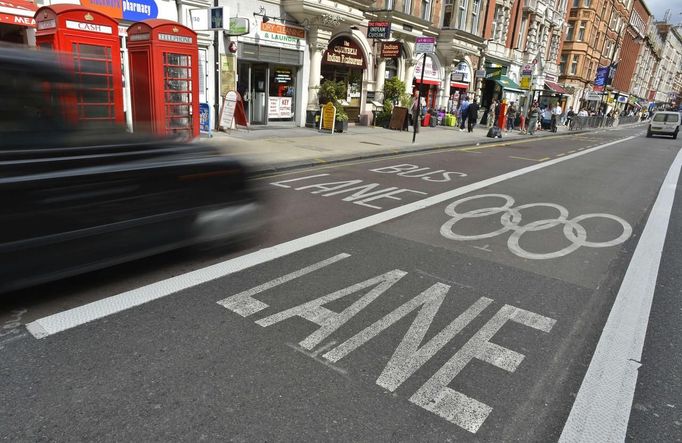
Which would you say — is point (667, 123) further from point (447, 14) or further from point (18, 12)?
A: point (18, 12)

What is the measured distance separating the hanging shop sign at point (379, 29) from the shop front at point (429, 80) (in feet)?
19.5

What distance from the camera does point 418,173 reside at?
11.1m

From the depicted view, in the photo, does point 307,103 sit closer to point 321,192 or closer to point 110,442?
point 321,192

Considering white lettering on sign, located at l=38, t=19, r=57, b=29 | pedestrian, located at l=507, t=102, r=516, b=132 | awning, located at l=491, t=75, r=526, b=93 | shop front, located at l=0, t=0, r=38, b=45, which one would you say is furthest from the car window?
shop front, located at l=0, t=0, r=38, b=45

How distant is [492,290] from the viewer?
4.50 meters

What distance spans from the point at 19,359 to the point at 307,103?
17356 millimetres

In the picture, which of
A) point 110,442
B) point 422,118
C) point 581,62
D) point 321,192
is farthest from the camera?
point 581,62

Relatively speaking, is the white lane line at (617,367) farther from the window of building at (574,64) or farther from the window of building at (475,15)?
the window of building at (574,64)

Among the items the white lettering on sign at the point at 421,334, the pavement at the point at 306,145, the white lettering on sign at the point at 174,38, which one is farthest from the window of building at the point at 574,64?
the white lettering on sign at the point at 421,334

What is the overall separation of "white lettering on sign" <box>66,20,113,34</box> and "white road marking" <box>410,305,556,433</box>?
32.5 feet

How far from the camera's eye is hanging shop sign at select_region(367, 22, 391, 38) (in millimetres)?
19878

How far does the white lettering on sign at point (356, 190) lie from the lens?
7961mm

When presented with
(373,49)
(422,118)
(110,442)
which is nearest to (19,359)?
(110,442)

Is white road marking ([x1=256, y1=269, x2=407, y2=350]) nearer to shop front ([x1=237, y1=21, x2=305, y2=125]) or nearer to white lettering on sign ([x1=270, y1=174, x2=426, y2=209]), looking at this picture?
white lettering on sign ([x1=270, y1=174, x2=426, y2=209])
